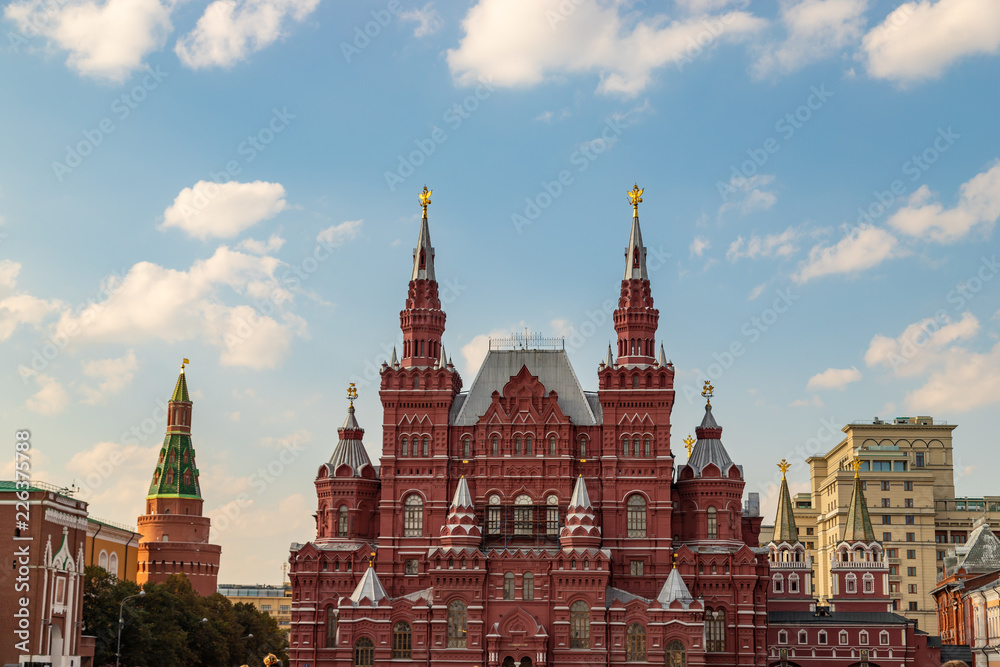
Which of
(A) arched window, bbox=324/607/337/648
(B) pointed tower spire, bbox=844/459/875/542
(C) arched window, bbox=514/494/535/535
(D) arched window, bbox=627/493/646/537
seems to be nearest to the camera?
(A) arched window, bbox=324/607/337/648

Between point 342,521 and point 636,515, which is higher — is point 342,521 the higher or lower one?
the lower one

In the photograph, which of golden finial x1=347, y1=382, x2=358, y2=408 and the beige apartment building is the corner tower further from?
the beige apartment building

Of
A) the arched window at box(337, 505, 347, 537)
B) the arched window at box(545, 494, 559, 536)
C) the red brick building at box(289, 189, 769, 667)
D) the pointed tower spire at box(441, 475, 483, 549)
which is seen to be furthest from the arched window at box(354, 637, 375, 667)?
the arched window at box(545, 494, 559, 536)

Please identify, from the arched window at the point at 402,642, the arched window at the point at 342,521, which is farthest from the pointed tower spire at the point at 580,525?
the arched window at the point at 342,521

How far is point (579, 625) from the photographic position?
84312mm

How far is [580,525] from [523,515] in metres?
5.83

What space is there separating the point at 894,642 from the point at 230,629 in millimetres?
54913

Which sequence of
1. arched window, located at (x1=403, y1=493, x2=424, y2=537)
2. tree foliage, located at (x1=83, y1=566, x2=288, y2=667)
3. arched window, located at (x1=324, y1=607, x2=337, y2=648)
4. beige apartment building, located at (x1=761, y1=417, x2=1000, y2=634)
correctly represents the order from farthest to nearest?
beige apartment building, located at (x1=761, y1=417, x2=1000, y2=634) → arched window, located at (x1=403, y1=493, x2=424, y2=537) → arched window, located at (x1=324, y1=607, x2=337, y2=648) → tree foliage, located at (x1=83, y1=566, x2=288, y2=667)

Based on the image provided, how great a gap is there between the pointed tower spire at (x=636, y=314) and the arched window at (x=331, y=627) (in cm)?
2828

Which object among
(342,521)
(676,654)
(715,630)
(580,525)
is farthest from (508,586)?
(715,630)

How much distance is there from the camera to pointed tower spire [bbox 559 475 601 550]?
8506 cm

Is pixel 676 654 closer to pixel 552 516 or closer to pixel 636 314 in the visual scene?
pixel 552 516

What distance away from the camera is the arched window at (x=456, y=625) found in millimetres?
84500

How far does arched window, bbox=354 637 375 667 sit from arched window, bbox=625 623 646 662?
697 inches
